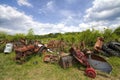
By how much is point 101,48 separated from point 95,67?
10.0ft

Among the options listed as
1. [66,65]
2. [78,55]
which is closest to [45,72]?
[66,65]

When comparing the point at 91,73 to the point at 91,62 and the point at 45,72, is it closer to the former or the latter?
the point at 91,62

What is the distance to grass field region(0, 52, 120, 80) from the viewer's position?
6082 mm

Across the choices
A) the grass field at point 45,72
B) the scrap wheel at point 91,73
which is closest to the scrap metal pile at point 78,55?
the scrap wheel at point 91,73

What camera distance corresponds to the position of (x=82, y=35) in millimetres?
12070

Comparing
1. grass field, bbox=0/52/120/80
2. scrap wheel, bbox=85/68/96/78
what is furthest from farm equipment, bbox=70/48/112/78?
grass field, bbox=0/52/120/80

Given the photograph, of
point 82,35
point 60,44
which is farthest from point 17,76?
point 82,35

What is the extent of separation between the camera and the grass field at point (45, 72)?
6.08 metres

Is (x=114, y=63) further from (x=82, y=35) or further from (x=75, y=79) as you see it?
(x=82, y=35)

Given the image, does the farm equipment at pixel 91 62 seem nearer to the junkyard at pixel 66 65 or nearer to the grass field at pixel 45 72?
the junkyard at pixel 66 65

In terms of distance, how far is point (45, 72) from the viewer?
6.57m

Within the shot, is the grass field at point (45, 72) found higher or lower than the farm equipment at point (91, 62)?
lower

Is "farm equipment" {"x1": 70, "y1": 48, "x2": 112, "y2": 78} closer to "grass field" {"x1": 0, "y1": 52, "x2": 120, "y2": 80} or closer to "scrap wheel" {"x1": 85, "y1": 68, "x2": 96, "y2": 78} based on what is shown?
"scrap wheel" {"x1": 85, "y1": 68, "x2": 96, "y2": 78}

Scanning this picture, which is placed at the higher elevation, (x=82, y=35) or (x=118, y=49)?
(x=82, y=35)
